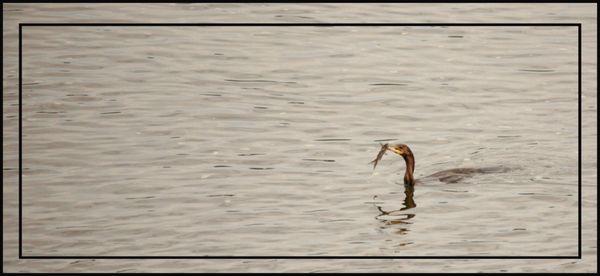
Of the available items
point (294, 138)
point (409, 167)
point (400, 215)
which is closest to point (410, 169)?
point (409, 167)

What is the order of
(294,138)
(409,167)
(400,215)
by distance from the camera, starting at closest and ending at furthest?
(400,215) → (409,167) → (294,138)

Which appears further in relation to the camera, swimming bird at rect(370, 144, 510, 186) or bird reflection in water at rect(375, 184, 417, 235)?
swimming bird at rect(370, 144, 510, 186)

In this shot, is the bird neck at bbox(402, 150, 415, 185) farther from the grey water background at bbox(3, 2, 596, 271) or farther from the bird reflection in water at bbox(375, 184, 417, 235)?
the bird reflection in water at bbox(375, 184, 417, 235)

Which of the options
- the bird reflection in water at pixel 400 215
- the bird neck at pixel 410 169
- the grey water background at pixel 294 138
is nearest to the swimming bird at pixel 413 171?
the bird neck at pixel 410 169

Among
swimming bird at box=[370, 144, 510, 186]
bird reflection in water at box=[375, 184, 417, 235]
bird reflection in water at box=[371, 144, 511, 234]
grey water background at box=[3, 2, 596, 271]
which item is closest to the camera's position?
grey water background at box=[3, 2, 596, 271]

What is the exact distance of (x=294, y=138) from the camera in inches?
642

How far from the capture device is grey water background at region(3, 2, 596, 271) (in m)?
12.4

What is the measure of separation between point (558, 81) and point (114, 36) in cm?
750

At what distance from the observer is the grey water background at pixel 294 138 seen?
489 inches

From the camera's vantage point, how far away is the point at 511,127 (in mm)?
17047

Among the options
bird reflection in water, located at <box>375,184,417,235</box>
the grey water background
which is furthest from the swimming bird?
bird reflection in water, located at <box>375,184,417,235</box>

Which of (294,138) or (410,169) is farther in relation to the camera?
(294,138)

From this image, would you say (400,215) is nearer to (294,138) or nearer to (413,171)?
(413,171)

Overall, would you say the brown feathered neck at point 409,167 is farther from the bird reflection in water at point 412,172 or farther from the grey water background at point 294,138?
the grey water background at point 294,138
